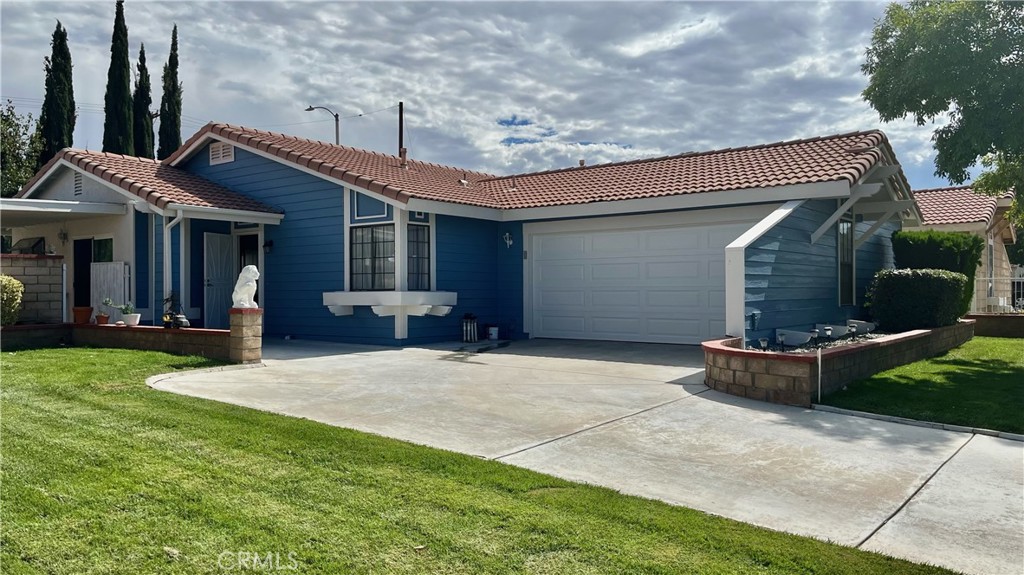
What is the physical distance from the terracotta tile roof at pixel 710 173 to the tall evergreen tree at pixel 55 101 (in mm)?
19763

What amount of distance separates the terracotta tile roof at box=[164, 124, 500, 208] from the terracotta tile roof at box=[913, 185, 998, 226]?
11658 mm

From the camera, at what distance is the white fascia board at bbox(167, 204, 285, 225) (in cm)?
1278

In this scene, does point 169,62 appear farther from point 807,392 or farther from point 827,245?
point 807,392

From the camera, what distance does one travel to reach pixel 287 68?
15242mm

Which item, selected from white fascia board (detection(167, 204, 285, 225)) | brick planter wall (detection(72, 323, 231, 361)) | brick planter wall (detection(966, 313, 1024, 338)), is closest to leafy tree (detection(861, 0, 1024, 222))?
brick planter wall (detection(966, 313, 1024, 338))

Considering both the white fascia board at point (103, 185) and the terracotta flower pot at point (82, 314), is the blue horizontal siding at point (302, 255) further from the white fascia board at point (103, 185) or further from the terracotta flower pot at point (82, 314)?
the terracotta flower pot at point (82, 314)

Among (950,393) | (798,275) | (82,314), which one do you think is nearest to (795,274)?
(798,275)

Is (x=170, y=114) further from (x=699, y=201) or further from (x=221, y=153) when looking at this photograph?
(x=699, y=201)

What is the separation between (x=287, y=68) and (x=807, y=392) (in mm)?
12456

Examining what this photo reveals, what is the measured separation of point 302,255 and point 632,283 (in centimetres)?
649

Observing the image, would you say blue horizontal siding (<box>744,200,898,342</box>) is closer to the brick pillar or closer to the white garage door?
the white garage door

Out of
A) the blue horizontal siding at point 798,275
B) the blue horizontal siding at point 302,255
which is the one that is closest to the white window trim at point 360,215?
the blue horizontal siding at point 302,255

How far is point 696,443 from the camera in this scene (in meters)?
5.88

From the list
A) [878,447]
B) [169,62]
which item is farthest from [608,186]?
[169,62]
